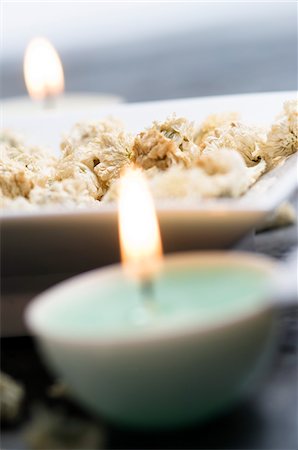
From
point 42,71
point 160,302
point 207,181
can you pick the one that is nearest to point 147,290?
point 160,302

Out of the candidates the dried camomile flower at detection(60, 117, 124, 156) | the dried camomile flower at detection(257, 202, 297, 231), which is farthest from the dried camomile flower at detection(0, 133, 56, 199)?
the dried camomile flower at detection(257, 202, 297, 231)

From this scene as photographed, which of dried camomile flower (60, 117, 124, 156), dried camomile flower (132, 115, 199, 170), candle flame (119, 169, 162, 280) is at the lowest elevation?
dried camomile flower (60, 117, 124, 156)

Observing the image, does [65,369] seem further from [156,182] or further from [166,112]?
[166,112]

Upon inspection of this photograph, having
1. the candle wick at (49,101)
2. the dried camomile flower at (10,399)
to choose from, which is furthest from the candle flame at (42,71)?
the dried camomile flower at (10,399)

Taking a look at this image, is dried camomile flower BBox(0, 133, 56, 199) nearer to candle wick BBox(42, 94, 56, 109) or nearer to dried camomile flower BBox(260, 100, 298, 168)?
candle wick BBox(42, 94, 56, 109)

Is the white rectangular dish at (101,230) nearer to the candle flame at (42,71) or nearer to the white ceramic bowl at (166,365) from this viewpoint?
the white ceramic bowl at (166,365)
